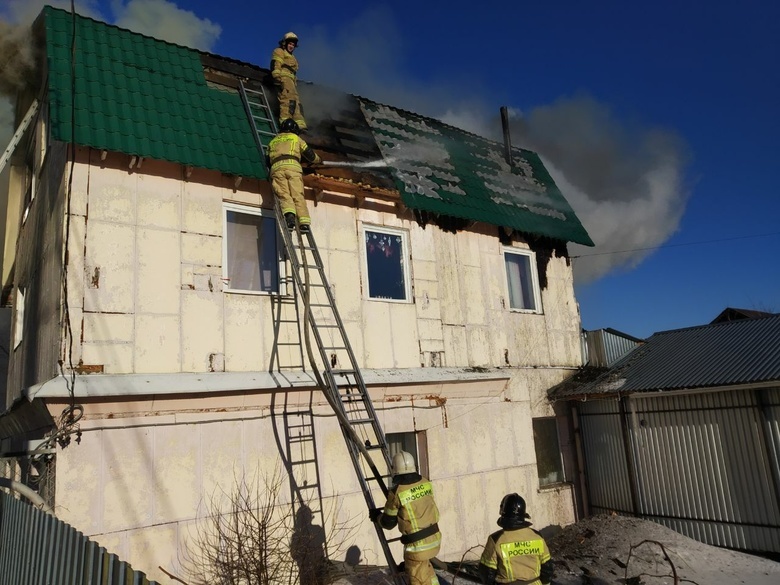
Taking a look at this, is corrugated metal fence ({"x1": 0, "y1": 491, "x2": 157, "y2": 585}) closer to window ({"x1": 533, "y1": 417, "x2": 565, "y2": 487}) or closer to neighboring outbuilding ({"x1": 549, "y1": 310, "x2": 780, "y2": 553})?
window ({"x1": 533, "y1": 417, "x2": 565, "y2": 487})

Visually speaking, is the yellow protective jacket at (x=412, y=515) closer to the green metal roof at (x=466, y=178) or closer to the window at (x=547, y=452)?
the green metal roof at (x=466, y=178)

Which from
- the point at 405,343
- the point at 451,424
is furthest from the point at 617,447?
the point at 405,343

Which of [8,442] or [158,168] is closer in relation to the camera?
[158,168]

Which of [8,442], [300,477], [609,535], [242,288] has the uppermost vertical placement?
[242,288]

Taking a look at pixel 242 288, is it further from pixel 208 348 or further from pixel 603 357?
pixel 603 357

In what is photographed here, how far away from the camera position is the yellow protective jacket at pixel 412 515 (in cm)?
555

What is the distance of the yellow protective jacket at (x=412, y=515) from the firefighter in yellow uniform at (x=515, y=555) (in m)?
1.22

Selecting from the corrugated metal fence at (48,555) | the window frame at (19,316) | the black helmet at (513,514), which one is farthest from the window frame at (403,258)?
the window frame at (19,316)

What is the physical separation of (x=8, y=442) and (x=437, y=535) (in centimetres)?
681

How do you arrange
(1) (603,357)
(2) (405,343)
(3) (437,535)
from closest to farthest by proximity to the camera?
1. (3) (437,535)
2. (2) (405,343)
3. (1) (603,357)

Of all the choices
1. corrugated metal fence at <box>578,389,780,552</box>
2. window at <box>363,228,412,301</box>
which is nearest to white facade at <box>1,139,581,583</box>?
window at <box>363,228,412,301</box>

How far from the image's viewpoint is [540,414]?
10.4 m

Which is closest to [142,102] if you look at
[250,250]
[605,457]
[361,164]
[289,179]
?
[289,179]

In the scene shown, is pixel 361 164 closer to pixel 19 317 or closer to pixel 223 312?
pixel 223 312
